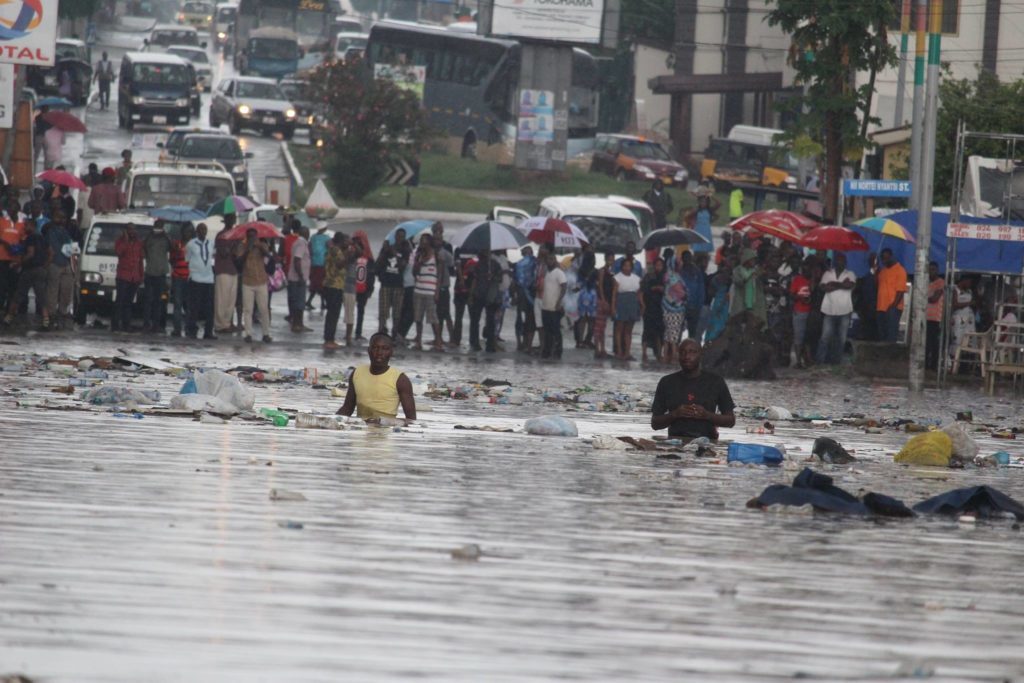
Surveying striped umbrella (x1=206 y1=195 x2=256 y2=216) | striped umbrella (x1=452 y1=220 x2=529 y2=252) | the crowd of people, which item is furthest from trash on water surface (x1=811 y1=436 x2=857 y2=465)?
striped umbrella (x1=206 y1=195 x2=256 y2=216)

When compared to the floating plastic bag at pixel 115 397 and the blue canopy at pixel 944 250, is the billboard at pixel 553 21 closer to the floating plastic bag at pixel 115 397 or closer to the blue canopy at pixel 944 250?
the blue canopy at pixel 944 250

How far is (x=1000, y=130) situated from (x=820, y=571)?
27.5m

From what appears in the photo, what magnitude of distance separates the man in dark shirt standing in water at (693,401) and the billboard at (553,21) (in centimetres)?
3940

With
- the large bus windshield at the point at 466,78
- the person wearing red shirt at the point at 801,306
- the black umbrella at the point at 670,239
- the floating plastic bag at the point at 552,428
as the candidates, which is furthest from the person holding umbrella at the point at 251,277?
the large bus windshield at the point at 466,78

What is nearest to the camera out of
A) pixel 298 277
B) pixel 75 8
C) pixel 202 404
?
pixel 202 404

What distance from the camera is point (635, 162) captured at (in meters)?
55.5

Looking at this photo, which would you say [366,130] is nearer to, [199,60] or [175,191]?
[175,191]

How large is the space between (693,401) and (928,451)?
1829 millimetres

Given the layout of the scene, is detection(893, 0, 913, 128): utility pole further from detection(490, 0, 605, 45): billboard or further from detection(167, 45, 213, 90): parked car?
detection(167, 45, 213, 90): parked car

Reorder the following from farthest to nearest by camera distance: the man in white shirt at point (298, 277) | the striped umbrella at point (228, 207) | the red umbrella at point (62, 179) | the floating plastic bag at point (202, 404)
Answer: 1. the red umbrella at point (62, 179)
2. the striped umbrella at point (228, 207)
3. the man in white shirt at point (298, 277)
4. the floating plastic bag at point (202, 404)

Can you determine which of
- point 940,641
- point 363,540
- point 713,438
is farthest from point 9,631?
point 713,438

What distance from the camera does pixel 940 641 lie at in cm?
702

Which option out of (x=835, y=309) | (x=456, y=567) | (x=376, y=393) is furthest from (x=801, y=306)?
(x=456, y=567)

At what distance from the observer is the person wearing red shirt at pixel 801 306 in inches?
1080
